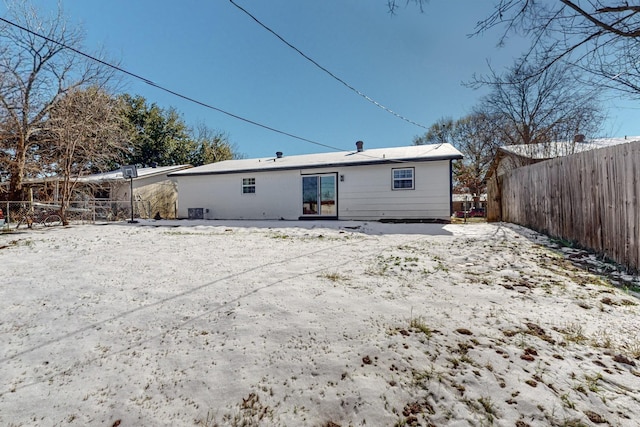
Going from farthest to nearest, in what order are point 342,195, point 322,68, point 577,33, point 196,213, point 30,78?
point 196,213
point 30,78
point 342,195
point 322,68
point 577,33

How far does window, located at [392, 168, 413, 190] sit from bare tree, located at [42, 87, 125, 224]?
11.5 m

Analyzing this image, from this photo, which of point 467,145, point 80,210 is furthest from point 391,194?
point 467,145

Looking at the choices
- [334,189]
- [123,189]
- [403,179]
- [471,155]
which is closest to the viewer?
[403,179]

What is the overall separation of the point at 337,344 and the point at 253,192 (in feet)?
38.6

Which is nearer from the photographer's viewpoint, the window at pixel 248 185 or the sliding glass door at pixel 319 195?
the sliding glass door at pixel 319 195

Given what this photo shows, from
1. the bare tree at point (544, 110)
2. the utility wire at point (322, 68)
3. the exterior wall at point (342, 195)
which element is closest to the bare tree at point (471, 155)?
the bare tree at point (544, 110)

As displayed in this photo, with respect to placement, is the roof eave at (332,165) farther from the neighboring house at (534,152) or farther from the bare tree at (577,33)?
the bare tree at (577,33)

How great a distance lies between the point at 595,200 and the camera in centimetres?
469

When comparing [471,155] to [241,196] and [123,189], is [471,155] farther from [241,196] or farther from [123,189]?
[123,189]

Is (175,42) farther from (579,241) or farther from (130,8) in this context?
(579,241)

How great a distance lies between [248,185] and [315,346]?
12.0 meters

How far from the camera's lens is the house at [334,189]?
A: 10.6 m

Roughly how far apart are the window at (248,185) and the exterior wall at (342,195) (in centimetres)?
17

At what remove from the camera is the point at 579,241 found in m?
5.27
